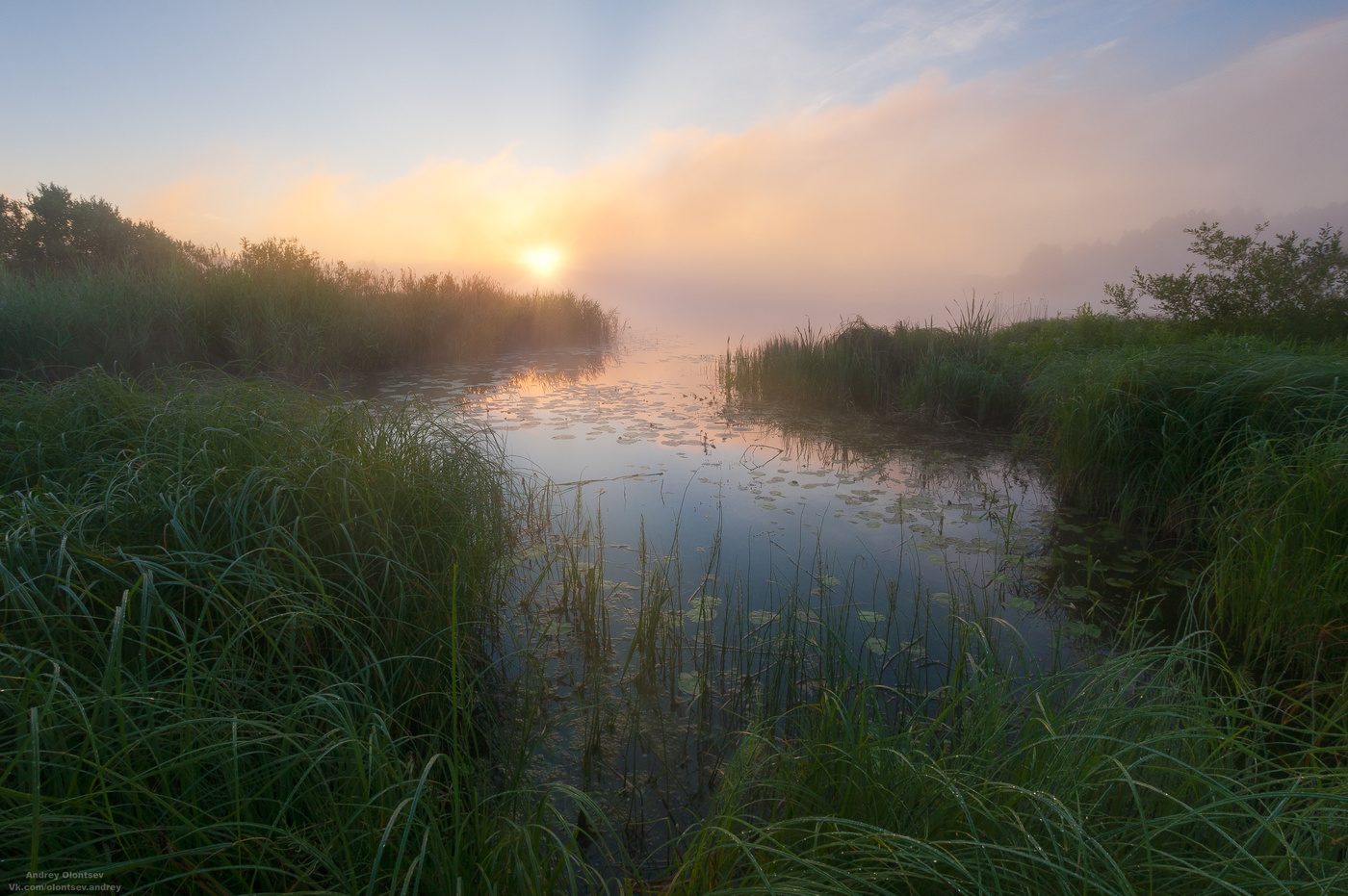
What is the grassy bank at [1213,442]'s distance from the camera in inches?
105

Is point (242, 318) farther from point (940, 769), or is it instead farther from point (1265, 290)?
point (1265, 290)

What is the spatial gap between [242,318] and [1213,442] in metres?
11.9

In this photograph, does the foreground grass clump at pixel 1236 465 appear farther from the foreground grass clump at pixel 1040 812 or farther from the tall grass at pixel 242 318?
the tall grass at pixel 242 318

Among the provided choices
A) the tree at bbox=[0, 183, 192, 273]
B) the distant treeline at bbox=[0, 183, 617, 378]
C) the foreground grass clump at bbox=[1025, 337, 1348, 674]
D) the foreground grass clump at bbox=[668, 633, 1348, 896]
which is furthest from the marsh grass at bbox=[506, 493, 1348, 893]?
the tree at bbox=[0, 183, 192, 273]

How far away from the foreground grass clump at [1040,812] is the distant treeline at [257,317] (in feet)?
15.0

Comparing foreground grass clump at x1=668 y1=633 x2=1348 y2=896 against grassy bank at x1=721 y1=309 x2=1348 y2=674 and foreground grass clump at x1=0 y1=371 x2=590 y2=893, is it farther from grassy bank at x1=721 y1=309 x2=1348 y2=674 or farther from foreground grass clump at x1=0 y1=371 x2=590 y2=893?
grassy bank at x1=721 y1=309 x2=1348 y2=674

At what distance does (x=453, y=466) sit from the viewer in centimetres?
343

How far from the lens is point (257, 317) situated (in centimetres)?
927

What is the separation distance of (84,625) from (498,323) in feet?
50.5

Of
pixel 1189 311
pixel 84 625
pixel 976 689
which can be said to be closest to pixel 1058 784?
pixel 976 689

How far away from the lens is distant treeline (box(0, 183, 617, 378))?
7055 millimetres

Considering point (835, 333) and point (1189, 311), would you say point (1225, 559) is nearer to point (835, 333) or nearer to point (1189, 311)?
point (835, 333)

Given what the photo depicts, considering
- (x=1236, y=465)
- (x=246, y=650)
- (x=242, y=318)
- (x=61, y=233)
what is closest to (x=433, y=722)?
(x=246, y=650)

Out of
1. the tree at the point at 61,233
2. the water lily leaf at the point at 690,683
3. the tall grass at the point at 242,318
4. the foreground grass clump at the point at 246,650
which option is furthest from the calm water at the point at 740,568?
the tree at the point at 61,233
